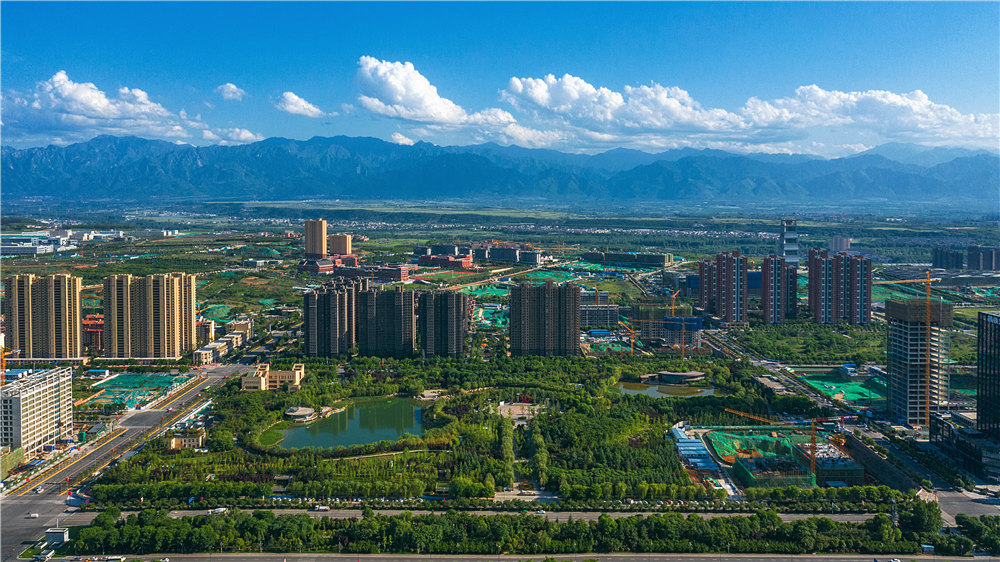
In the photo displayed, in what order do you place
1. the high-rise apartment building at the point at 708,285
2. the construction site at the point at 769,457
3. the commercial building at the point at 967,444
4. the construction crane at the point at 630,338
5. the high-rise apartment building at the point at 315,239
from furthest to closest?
the high-rise apartment building at the point at 315,239
the high-rise apartment building at the point at 708,285
the construction crane at the point at 630,338
the commercial building at the point at 967,444
the construction site at the point at 769,457

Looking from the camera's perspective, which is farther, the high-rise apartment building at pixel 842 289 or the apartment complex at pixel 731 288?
the apartment complex at pixel 731 288

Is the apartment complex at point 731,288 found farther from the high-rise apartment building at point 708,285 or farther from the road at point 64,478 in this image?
the road at point 64,478

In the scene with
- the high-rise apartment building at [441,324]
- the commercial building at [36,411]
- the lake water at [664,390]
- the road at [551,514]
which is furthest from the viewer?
the high-rise apartment building at [441,324]

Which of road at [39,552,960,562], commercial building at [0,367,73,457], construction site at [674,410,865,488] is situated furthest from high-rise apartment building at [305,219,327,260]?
road at [39,552,960,562]

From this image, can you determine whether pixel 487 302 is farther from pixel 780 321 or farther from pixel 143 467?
pixel 143 467

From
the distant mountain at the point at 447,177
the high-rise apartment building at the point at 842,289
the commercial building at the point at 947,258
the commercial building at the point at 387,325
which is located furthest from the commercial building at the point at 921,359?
the distant mountain at the point at 447,177

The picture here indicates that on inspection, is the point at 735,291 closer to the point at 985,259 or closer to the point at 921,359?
the point at 921,359

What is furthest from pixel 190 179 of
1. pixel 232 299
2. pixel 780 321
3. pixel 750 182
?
pixel 780 321
